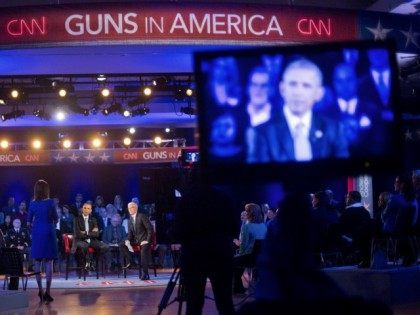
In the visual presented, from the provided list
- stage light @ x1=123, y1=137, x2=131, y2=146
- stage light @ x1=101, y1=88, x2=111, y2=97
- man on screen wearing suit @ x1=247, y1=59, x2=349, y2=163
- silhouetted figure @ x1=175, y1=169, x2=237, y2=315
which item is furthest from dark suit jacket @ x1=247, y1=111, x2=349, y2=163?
stage light @ x1=123, y1=137, x2=131, y2=146

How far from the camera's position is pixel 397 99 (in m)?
2.85

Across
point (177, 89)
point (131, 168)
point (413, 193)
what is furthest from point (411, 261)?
point (131, 168)

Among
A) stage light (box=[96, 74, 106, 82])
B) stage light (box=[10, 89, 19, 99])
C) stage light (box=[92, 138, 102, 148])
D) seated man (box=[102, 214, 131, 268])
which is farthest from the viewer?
stage light (box=[92, 138, 102, 148])

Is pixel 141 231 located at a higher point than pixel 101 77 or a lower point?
lower

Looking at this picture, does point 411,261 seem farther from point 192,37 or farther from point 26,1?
point 26,1

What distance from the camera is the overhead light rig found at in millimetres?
16391

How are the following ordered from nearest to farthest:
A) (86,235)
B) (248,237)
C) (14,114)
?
(248,237) → (86,235) → (14,114)

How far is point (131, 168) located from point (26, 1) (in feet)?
44.7

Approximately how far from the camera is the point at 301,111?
9.45 feet

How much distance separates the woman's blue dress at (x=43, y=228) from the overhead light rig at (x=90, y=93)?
5592 millimetres

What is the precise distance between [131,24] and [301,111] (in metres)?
5.92

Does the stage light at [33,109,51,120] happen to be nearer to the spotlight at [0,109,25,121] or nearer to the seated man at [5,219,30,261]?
the spotlight at [0,109,25,121]

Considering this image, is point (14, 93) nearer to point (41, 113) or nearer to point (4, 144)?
point (41, 113)

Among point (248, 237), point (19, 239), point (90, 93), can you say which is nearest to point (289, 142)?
point (248, 237)
